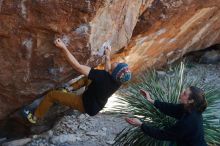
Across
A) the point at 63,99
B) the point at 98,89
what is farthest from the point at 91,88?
the point at 63,99

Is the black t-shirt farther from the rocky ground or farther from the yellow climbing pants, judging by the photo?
the rocky ground

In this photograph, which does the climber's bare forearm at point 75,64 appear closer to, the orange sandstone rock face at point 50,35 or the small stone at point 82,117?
the orange sandstone rock face at point 50,35

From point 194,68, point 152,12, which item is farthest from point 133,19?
point 194,68

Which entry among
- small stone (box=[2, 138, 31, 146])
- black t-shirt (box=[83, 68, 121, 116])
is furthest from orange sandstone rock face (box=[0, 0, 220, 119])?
small stone (box=[2, 138, 31, 146])

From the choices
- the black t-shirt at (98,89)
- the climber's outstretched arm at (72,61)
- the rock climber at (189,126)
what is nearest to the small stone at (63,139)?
the black t-shirt at (98,89)

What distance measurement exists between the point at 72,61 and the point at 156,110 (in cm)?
169

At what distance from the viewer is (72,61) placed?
20.2ft

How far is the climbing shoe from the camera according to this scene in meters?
7.02

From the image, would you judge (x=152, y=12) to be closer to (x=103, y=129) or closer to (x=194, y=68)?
(x=103, y=129)

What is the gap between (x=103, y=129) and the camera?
850 centimetres

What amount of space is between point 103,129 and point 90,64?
79.9 inches

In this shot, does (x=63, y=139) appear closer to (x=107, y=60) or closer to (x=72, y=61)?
(x=107, y=60)

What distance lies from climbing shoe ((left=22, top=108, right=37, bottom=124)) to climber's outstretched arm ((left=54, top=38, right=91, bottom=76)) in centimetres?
129

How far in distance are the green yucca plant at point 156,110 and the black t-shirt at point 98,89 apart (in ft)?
2.86
